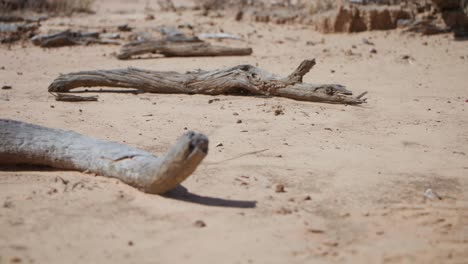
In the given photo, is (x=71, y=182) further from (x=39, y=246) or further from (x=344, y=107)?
(x=344, y=107)

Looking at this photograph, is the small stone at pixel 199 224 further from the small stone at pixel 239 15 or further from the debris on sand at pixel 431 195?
the small stone at pixel 239 15

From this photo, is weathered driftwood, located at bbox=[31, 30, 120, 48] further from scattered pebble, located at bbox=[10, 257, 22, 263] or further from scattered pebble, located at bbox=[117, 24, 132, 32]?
scattered pebble, located at bbox=[10, 257, 22, 263]

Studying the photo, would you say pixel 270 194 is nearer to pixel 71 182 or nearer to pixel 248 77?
pixel 71 182

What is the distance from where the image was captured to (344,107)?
19.2ft

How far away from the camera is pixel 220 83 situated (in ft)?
20.4

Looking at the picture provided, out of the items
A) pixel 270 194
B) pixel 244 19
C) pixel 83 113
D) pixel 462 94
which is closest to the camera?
pixel 270 194

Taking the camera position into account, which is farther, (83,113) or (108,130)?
(83,113)

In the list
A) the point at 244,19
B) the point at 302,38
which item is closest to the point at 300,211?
the point at 302,38

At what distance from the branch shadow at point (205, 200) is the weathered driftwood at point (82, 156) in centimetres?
11

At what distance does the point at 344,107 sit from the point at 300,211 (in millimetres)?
2725

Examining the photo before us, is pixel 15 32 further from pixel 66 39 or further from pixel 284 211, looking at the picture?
pixel 284 211

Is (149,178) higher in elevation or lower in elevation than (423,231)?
higher

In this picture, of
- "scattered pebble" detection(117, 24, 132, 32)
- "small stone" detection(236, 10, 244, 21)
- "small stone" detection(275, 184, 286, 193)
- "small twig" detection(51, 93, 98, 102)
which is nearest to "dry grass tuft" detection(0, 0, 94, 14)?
"scattered pebble" detection(117, 24, 132, 32)

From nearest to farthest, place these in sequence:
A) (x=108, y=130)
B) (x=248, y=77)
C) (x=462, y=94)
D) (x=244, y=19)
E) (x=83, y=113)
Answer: (x=108, y=130) < (x=83, y=113) < (x=248, y=77) < (x=462, y=94) < (x=244, y=19)
